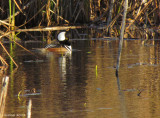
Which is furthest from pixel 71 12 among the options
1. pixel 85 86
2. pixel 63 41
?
pixel 85 86

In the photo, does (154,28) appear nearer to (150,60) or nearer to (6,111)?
(150,60)

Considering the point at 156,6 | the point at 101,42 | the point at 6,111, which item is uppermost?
the point at 156,6

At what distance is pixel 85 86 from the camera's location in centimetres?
649

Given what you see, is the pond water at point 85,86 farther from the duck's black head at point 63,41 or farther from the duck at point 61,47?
the duck's black head at point 63,41

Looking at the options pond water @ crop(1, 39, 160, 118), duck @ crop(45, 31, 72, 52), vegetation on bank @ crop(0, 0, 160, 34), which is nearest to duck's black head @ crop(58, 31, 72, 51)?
duck @ crop(45, 31, 72, 52)

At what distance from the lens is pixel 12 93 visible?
19.9ft

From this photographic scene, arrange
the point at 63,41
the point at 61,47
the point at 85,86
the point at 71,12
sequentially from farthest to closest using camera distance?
the point at 71,12 → the point at 63,41 → the point at 61,47 → the point at 85,86

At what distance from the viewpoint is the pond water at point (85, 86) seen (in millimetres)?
5062

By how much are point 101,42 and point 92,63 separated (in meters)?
4.42

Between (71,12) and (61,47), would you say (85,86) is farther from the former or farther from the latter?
(71,12)

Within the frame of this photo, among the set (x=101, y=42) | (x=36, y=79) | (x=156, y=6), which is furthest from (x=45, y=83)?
(x=156, y=6)

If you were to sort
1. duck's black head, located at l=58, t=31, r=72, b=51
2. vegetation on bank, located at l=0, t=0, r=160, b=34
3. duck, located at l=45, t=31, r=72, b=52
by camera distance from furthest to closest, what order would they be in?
vegetation on bank, located at l=0, t=0, r=160, b=34 < duck's black head, located at l=58, t=31, r=72, b=51 < duck, located at l=45, t=31, r=72, b=52

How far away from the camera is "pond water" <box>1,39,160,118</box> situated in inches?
199

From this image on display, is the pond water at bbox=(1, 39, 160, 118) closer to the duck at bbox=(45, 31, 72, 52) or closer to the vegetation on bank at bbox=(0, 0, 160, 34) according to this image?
the duck at bbox=(45, 31, 72, 52)
